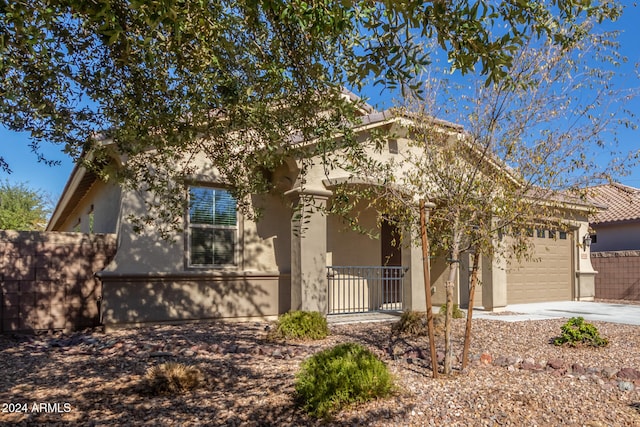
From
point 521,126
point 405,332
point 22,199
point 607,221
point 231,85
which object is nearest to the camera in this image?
point 231,85

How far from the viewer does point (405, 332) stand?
845 cm

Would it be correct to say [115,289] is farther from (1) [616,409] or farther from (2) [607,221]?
(2) [607,221]

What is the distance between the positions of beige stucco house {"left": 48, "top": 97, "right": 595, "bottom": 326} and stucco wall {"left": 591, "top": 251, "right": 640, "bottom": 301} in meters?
7.92

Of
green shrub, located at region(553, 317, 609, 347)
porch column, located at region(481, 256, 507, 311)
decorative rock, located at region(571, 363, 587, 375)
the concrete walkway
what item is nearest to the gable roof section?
the concrete walkway

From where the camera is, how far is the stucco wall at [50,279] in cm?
917

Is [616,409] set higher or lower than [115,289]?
lower

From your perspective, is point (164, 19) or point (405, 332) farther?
point (405, 332)

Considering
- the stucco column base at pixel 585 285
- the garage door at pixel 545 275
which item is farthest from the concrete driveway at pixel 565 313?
the stucco column base at pixel 585 285

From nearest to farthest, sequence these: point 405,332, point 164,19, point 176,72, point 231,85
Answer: point 164,19 < point 231,85 < point 176,72 < point 405,332

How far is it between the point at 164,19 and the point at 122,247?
282 inches

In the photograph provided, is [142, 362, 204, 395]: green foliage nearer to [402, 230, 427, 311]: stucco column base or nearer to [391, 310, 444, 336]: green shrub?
[391, 310, 444, 336]: green shrub

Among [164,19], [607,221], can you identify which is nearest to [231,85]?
[164,19]

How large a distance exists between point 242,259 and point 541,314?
737 centimetres

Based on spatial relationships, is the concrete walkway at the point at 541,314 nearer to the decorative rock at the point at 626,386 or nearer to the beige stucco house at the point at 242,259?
the beige stucco house at the point at 242,259
